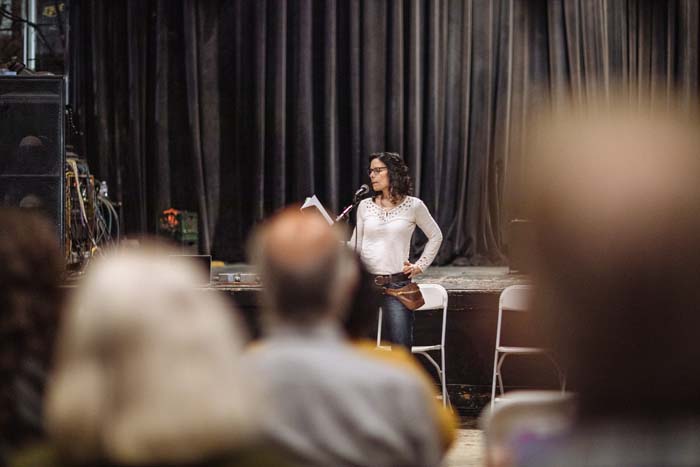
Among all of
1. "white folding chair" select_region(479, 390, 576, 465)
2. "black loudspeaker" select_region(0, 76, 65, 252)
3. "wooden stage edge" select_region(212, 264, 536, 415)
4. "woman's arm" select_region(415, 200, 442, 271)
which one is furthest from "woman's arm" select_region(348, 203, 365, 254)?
"white folding chair" select_region(479, 390, 576, 465)

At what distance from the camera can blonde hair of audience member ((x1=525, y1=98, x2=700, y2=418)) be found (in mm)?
1140

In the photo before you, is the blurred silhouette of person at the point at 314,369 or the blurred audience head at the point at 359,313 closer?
the blurred silhouette of person at the point at 314,369

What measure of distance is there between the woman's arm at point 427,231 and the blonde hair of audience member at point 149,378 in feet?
12.7

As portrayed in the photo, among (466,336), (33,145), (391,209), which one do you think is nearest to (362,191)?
(391,209)

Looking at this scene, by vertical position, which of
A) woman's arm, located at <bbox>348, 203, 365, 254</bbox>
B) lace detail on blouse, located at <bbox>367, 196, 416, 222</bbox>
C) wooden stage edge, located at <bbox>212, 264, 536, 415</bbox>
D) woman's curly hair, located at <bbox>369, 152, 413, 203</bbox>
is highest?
woman's curly hair, located at <bbox>369, 152, 413, 203</bbox>

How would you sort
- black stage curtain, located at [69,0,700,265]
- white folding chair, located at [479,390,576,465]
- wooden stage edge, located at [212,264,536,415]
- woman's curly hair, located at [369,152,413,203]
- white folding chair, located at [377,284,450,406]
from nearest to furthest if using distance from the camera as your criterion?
white folding chair, located at [479,390,576,465] < woman's curly hair, located at [369,152,413,203] < white folding chair, located at [377,284,450,406] < wooden stage edge, located at [212,264,536,415] < black stage curtain, located at [69,0,700,265]

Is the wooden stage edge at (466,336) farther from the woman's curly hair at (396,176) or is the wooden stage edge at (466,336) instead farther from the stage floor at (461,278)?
the woman's curly hair at (396,176)

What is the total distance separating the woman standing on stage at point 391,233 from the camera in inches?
197

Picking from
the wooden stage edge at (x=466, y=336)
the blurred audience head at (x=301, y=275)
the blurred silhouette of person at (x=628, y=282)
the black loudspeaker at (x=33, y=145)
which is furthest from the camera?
the black loudspeaker at (x=33, y=145)

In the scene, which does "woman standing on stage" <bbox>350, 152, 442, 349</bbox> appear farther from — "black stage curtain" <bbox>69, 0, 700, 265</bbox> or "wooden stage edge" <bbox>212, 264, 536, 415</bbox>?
"black stage curtain" <bbox>69, 0, 700, 265</bbox>

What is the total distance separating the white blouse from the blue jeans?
12 cm

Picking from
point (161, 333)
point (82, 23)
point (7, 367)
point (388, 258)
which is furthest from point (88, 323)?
point (82, 23)

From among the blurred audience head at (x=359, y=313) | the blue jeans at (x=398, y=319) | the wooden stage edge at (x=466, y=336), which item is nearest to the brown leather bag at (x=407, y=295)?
the blue jeans at (x=398, y=319)

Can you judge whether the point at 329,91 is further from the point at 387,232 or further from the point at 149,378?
the point at 149,378
